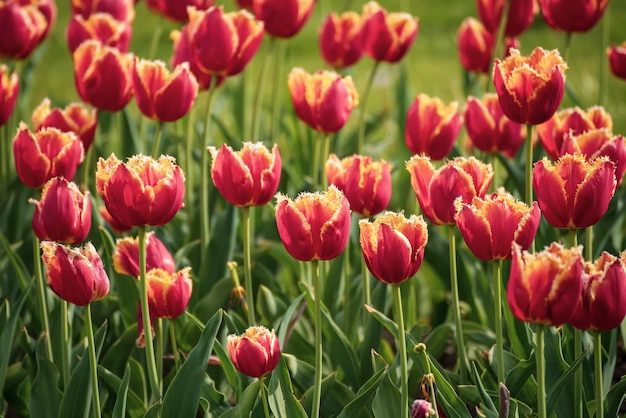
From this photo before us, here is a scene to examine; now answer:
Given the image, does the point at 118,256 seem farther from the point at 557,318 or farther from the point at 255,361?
the point at 557,318

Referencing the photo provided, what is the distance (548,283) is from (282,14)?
1.72m

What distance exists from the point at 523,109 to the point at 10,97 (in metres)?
1.46

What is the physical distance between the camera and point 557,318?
1518 mm

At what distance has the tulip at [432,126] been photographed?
257 centimetres

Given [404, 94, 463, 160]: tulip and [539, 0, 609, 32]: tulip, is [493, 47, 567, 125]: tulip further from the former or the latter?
[539, 0, 609, 32]: tulip

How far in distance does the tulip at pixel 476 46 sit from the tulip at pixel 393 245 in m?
1.65

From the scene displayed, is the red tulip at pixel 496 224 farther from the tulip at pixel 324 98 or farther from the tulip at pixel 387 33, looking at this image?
the tulip at pixel 387 33

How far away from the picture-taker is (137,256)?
2152mm

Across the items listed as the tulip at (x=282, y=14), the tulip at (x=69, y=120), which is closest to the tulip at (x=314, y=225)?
the tulip at (x=69, y=120)

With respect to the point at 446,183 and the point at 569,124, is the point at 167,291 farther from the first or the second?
the point at 569,124

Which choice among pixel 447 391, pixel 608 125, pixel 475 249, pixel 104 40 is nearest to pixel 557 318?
pixel 475 249

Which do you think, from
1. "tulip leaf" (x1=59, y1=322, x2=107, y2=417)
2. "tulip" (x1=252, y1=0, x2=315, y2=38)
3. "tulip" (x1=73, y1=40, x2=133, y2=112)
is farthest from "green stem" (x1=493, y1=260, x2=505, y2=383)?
"tulip" (x1=252, y1=0, x2=315, y2=38)

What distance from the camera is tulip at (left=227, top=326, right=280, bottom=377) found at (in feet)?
5.72

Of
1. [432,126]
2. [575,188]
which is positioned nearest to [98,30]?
[432,126]
